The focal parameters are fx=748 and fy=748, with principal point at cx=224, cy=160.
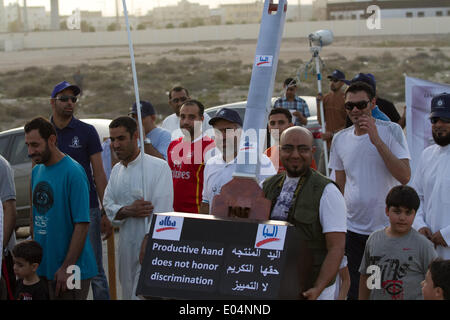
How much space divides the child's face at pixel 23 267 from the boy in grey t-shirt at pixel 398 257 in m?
2.18

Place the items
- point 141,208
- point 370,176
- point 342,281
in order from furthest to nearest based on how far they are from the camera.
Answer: point 370,176 → point 141,208 → point 342,281

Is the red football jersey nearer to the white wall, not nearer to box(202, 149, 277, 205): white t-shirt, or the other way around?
box(202, 149, 277, 205): white t-shirt

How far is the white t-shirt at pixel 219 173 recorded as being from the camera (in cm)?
532

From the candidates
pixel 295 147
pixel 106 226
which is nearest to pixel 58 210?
pixel 106 226

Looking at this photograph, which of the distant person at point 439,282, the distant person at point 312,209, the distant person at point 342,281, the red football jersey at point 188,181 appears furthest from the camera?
the red football jersey at point 188,181

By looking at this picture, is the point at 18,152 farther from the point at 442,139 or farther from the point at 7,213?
the point at 442,139

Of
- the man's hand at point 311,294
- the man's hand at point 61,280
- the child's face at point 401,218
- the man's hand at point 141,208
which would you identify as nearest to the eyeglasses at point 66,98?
the man's hand at point 141,208

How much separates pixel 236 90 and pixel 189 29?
145 ft

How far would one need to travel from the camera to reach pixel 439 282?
368 centimetres

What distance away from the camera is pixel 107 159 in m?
7.54

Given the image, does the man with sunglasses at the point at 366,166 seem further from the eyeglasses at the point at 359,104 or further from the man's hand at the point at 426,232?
the man's hand at the point at 426,232

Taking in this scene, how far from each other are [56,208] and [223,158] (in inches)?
49.9

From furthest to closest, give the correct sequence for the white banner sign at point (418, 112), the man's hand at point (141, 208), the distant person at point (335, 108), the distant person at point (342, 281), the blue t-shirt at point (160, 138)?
the distant person at point (335, 108) < the white banner sign at point (418, 112) < the blue t-shirt at point (160, 138) < the man's hand at point (141, 208) < the distant person at point (342, 281)
